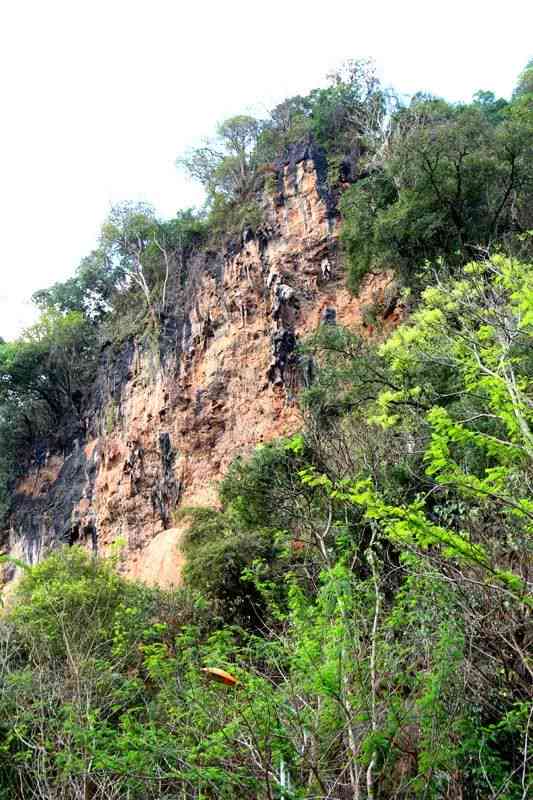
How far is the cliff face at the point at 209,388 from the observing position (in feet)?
65.5

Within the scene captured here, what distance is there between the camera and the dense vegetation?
4.53m

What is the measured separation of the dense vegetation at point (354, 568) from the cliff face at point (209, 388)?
1293mm

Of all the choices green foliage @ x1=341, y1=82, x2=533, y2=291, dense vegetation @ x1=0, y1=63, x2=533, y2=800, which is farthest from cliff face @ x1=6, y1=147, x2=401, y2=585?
green foliage @ x1=341, y1=82, x2=533, y2=291

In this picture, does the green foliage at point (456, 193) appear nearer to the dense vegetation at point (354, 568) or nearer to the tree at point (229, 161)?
the dense vegetation at point (354, 568)

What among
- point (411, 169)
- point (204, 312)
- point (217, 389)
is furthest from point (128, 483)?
point (411, 169)

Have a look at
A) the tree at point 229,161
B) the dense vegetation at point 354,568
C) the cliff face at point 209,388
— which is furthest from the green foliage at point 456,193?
the tree at point 229,161

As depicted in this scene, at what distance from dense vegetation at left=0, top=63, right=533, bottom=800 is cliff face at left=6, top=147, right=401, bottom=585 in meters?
1.29

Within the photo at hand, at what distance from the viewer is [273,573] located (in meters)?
12.0

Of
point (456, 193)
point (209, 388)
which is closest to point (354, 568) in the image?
point (456, 193)

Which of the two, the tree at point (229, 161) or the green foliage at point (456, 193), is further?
the tree at point (229, 161)

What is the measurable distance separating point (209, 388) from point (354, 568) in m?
13.4

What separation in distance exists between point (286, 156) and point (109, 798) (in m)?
22.4

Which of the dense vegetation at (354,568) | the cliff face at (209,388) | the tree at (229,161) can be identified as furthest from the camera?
the tree at (229,161)

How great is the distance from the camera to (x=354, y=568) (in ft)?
29.5
